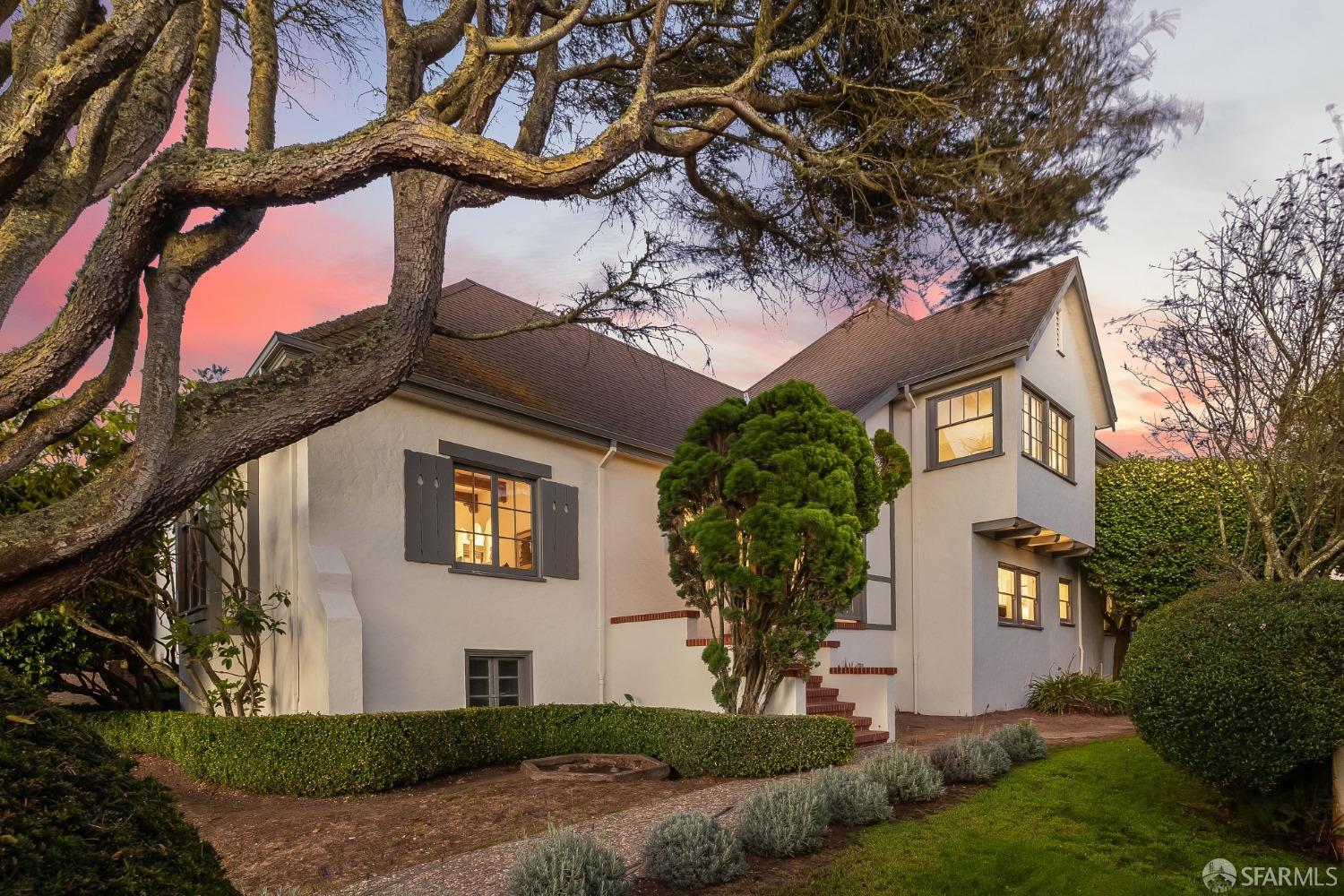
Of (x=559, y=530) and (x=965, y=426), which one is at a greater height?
(x=965, y=426)

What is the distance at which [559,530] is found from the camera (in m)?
12.1

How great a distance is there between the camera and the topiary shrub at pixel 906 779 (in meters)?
7.46

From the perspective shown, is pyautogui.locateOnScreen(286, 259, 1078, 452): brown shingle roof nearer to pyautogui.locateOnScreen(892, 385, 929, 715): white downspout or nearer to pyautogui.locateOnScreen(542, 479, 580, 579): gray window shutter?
pyautogui.locateOnScreen(892, 385, 929, 715): white downspout

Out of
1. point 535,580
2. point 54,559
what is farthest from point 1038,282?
point 54,559

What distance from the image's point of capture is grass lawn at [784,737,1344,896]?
562 cm

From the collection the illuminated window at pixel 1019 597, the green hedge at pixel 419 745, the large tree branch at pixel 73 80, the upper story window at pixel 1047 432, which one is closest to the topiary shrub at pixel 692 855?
the green hedge at pixel 419 745

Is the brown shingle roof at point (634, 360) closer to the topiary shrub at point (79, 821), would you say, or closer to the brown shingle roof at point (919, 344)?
the brown shingle roof at point (919, 344)

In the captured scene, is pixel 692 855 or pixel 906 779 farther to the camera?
pixel 906 779

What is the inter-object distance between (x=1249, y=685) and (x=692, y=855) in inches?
159

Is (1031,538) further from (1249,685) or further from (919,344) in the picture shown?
(1249,685)


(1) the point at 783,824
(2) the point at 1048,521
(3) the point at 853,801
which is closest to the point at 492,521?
(3) the point at 853,801

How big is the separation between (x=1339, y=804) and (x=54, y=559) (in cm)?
805

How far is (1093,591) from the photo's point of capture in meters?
19.7

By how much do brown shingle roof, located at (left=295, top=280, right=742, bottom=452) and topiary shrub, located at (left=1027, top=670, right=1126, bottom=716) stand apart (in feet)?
25.4
